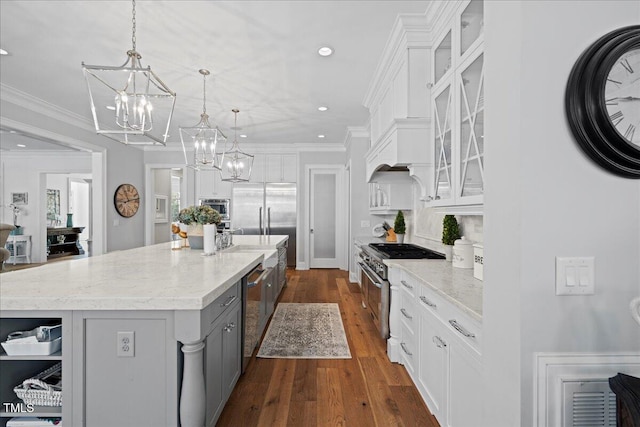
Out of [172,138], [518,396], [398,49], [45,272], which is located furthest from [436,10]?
[172,138]

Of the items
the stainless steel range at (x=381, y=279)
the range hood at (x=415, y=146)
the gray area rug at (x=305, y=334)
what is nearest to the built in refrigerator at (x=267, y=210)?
the gray area rug at (x=305, y=334)

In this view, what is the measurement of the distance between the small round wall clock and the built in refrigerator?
2126 mm

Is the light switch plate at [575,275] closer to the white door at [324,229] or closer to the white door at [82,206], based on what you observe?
the white door at [324,229]

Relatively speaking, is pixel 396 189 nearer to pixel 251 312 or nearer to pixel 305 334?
pixel 305 334

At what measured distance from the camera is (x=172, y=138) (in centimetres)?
673

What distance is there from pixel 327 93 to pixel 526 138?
334 centimetres

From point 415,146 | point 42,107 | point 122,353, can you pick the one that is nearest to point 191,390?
point 122,353

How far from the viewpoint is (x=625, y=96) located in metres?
0.97

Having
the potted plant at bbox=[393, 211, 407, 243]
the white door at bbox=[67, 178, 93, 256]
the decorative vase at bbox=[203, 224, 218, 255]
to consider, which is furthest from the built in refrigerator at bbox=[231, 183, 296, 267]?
the white door at bbox=[67, 178, 93, 256]

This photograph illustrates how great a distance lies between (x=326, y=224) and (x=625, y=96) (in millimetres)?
5913

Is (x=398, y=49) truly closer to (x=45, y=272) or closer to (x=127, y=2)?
(x=127, y=2)

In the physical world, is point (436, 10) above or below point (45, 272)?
above

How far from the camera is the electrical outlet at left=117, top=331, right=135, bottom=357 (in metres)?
1.36

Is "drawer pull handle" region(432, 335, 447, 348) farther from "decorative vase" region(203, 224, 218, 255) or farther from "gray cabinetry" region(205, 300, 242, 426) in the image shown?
"decorative vase" region(203, 224, 218, 255)
